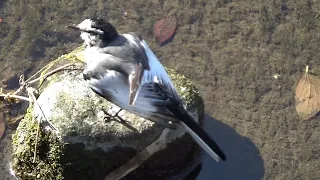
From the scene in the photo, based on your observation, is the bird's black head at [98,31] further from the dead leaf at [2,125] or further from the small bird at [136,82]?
the dead leaf at [2,125]

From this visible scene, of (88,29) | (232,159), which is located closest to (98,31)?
(88,29)

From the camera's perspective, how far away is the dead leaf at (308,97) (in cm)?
514

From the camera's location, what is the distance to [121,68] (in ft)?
13.0

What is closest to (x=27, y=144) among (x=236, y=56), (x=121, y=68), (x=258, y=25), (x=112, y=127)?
(x=112, y=127)

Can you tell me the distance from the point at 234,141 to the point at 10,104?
195 centimetres

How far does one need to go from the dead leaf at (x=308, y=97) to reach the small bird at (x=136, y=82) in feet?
4.65

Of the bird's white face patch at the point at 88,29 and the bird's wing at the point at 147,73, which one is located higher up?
the bird's white face patch at the point at 88,29

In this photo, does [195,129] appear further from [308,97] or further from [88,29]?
[308,97]

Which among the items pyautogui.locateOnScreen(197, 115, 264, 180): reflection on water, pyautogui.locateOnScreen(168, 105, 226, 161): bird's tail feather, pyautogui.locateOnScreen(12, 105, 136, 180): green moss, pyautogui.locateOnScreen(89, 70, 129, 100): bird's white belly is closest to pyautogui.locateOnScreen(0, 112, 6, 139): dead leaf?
pyautogui.locateOnScreen(12, 105, 136, 180): green moss

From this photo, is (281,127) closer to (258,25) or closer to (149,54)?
(258,25)

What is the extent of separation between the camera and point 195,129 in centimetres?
397

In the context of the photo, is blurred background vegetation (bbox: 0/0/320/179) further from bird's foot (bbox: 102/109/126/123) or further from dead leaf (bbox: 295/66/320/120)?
bird's foot (bbox: 102/109/126/123)

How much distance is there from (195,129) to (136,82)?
52 centimetres

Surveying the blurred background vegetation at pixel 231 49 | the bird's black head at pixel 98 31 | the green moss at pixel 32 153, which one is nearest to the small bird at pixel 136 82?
the bird's black head at pixel 98 31
